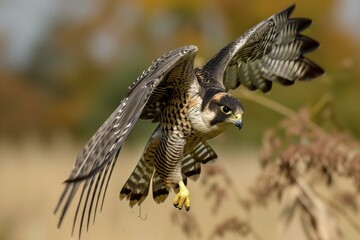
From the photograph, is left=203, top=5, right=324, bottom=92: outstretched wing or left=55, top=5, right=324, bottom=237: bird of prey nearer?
left=55, top=5, right=324, bottom=237: bird of prey

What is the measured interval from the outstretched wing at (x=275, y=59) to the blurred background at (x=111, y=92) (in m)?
0.22

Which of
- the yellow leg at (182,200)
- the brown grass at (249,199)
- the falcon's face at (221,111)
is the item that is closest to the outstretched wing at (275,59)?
the brown grass at (249,199)

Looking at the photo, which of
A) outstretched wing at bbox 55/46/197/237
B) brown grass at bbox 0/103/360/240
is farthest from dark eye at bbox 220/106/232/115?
brown grass at bbox 0/103/360/240

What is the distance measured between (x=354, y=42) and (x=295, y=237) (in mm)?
27176

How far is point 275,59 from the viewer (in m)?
8.38

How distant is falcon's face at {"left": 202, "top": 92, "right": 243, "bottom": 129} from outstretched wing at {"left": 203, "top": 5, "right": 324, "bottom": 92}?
3.87 feet

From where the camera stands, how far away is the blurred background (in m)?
9.89

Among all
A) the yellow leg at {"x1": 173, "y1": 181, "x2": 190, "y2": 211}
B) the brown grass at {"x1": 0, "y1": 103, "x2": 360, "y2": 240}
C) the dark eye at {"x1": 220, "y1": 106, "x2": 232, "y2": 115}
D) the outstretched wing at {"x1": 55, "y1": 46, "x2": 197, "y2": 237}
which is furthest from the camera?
the brown grass at {"x1": 0, "y1": 103, "x2": 360, "y2": 240}

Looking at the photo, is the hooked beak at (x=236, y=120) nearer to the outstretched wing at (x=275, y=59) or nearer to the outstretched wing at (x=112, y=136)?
the outstretched wing at (x=112, y=136)

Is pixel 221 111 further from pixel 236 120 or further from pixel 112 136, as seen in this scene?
pixel 112 136

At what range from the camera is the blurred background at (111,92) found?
9891mm

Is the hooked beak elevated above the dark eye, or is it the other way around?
the dark eye

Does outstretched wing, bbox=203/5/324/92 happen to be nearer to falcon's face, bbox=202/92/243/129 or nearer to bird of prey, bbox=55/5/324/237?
bird of prey, bbox=55/5/324/237

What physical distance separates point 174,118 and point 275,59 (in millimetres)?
1840
